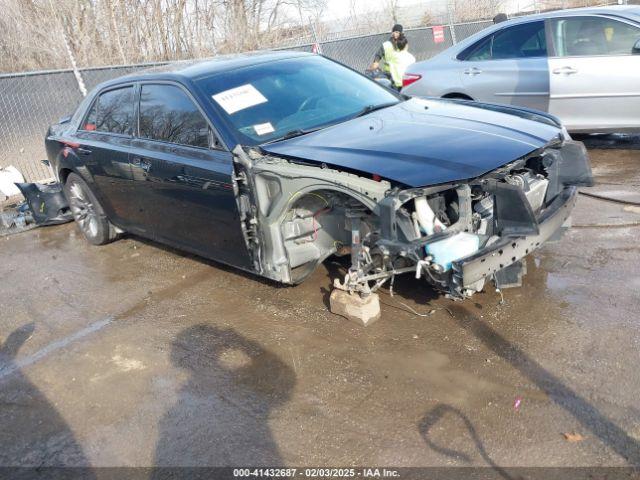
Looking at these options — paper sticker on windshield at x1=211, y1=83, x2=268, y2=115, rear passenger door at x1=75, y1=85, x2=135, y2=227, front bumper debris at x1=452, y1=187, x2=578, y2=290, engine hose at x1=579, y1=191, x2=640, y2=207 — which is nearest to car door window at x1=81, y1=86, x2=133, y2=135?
rear passenger door at x1=75, y1=85, x2=135, y2=227

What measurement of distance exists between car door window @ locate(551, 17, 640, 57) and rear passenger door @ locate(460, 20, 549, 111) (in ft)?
0.65

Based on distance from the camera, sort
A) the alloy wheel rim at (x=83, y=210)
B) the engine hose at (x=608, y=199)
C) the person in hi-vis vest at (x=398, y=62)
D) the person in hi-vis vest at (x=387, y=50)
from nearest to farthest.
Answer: the engine hose at (x=608, y=199), the alloy wheel rim at (x=83, y=210), the person in hi-vis vest at (x=387, y=50), the person in hi-vis vest at (x=398, y=62)

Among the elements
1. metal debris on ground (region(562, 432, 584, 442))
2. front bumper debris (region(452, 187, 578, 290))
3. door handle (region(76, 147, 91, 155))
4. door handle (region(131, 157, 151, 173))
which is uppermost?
door handle (region(76, 147, 91, 155))

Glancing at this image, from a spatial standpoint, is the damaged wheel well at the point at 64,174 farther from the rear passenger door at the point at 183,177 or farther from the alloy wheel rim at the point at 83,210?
the rear passenger door at the point at 183,177

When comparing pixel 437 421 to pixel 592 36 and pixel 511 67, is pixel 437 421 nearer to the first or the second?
pixel 511 67

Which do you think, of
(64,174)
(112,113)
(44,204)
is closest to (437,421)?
(112,113)

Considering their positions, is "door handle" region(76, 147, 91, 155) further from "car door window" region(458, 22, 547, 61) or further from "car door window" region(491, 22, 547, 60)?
"car door window" region(491, 22, 547, 60)

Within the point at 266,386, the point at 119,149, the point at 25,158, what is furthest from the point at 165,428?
the point at 25,158

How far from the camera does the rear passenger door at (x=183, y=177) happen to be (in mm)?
3936

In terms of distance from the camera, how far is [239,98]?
408 cm

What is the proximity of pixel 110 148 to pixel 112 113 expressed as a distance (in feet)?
1.22

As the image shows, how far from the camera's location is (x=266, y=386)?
10.6 ft

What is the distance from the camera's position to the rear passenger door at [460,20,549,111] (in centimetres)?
662

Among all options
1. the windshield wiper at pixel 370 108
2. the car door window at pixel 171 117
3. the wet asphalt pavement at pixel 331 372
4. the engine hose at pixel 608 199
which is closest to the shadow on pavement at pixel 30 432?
the wet asphalt pavement at pixel 331 372
